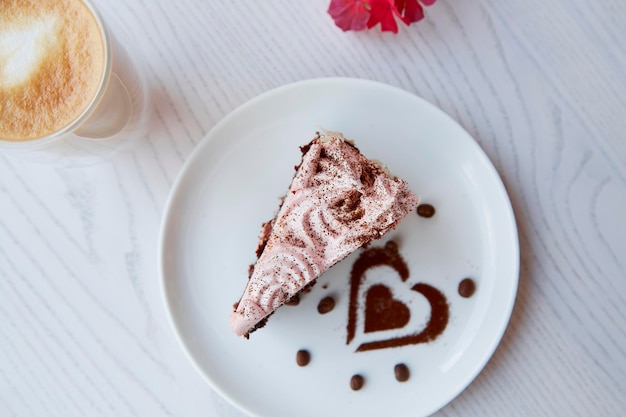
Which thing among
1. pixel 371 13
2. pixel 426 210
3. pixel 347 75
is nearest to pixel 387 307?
pixel 426 210

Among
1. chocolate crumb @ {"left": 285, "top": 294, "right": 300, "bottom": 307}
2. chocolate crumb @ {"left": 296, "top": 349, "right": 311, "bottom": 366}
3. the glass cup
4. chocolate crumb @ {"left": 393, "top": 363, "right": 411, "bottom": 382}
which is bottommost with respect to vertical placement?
chocolate crumb @ {"left": 393, "top": 363, "right": 411, "bottom": 382}

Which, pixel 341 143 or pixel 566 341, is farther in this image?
pixel 566 341

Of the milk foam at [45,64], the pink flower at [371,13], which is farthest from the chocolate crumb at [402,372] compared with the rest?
the milk foam at [45,64]

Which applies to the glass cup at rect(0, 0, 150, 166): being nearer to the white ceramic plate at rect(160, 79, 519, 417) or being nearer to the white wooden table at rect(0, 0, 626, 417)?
the white wooden table at rect(0, 0, 626, 417)

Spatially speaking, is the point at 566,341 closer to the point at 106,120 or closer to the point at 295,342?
the point at 295,342

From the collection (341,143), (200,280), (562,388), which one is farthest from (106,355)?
(562,388)

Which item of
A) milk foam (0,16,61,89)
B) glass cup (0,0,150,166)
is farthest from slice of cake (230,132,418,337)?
milk foam (0,16,61,89)

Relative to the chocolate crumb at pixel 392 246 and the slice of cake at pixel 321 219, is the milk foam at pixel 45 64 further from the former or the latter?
the chocolate crumb at pixel 392 246
